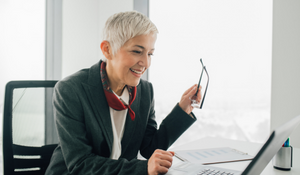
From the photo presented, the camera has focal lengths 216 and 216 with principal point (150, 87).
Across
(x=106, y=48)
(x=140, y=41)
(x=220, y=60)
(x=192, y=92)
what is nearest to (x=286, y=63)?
(x=220, y=60)

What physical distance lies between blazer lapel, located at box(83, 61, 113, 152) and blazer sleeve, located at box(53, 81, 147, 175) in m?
0.06

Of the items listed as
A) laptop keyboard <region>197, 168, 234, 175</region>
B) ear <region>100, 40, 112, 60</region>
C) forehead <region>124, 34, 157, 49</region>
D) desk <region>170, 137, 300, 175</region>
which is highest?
forehead <region>124, 34, 157, 49</region>

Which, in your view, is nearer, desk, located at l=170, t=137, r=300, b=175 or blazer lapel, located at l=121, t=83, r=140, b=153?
desk, located at l=170, t=137, r=300, b=175

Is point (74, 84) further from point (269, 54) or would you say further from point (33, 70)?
point (269, 54)

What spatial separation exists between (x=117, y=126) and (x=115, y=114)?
0.20 feet

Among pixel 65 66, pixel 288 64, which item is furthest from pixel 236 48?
pixel 65 66

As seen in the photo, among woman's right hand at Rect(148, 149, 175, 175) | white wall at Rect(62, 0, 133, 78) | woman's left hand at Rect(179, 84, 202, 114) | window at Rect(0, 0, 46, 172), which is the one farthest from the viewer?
white wall at Rect(62, 0, 133, 78)

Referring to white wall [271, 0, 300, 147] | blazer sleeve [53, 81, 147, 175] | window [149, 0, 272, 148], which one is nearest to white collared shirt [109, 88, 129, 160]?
blazer sleeve [53, 81, 147, 175]

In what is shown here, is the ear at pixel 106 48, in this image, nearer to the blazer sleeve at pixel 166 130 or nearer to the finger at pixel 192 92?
the blazer sleeve at pixel 166 130

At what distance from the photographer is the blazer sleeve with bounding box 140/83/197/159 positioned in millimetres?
1060

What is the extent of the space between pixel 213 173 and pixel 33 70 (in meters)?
1.82

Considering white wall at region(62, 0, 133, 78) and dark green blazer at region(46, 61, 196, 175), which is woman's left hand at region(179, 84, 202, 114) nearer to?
dark green blazer at region(46, 61, 196, 175)

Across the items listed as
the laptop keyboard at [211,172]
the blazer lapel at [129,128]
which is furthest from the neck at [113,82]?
the laptop keyboard at [211,172]

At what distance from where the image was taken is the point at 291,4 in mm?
1768
